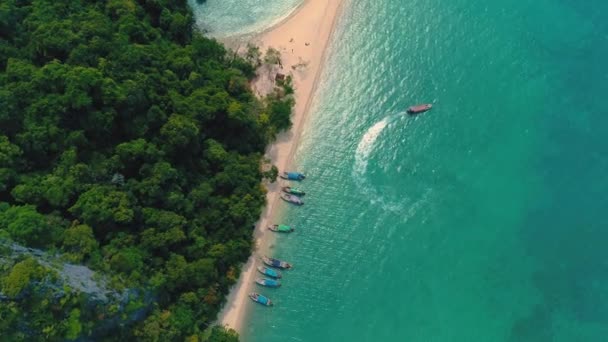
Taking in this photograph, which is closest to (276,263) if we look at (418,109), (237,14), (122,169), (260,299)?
(260,299)

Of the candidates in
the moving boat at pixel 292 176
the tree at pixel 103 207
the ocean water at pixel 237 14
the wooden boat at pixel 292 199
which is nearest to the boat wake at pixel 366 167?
the moving boat at pixel 292 176

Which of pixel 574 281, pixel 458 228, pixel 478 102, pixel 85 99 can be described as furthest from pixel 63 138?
pixel 574 281

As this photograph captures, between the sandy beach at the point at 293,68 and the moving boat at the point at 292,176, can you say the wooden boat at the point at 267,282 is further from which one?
the moving boat at the point at 292,176

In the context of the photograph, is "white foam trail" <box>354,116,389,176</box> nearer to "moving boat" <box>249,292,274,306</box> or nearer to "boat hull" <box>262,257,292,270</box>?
"boat hull" <box>262,257,292,270</box>

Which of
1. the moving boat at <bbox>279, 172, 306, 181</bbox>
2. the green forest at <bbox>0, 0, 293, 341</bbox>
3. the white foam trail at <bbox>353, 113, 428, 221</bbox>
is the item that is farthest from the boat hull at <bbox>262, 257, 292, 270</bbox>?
the white foam trail at <bbox>353, 113, 428, 221</bbox>

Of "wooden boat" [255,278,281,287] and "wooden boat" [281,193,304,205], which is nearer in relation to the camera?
"wooden boat" [255,278,281,287]

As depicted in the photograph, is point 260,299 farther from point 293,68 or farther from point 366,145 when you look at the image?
point 293,68
